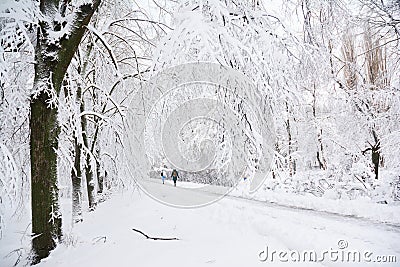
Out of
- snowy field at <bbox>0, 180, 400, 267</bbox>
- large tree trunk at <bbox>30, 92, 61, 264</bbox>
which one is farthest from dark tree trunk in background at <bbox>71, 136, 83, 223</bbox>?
large tree trunk at <bbox>30, 92, 61, 264</bbox>

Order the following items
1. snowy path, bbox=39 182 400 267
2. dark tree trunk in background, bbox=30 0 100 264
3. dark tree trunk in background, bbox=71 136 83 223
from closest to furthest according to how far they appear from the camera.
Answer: snowy path, bbox=39 182 400 267
dark tree trunk in background, bbox=30 0 100 264
dark tree trunk in background, bbox=71 136 83 223

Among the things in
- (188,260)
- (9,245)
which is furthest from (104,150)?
(188,260)

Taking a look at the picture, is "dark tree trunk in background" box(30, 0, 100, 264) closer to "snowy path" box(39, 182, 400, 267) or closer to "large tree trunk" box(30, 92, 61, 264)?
"large tree trunk" box(30, 92, 61, 264)

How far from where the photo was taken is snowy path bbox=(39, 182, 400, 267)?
4.48 metres

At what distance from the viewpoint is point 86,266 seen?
422 centimetres

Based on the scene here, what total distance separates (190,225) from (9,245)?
3.92 metres

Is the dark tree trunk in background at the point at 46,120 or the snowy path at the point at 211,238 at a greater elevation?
the dark tree trunk in background at the point at 46,120

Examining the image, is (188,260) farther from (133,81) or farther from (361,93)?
(361,93)

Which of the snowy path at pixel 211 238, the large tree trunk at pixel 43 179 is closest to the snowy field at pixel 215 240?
the snowy path at pixel 211 238

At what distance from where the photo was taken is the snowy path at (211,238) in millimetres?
4480

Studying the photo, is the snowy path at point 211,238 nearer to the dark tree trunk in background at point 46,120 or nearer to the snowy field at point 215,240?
the snowy field at point 215,240

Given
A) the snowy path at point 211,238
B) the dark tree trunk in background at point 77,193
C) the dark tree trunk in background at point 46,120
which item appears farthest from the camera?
the dark tree trunk in background at point 77,193

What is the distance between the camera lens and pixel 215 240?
564 centimetres

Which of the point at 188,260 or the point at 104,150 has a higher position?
the point at 104,150
